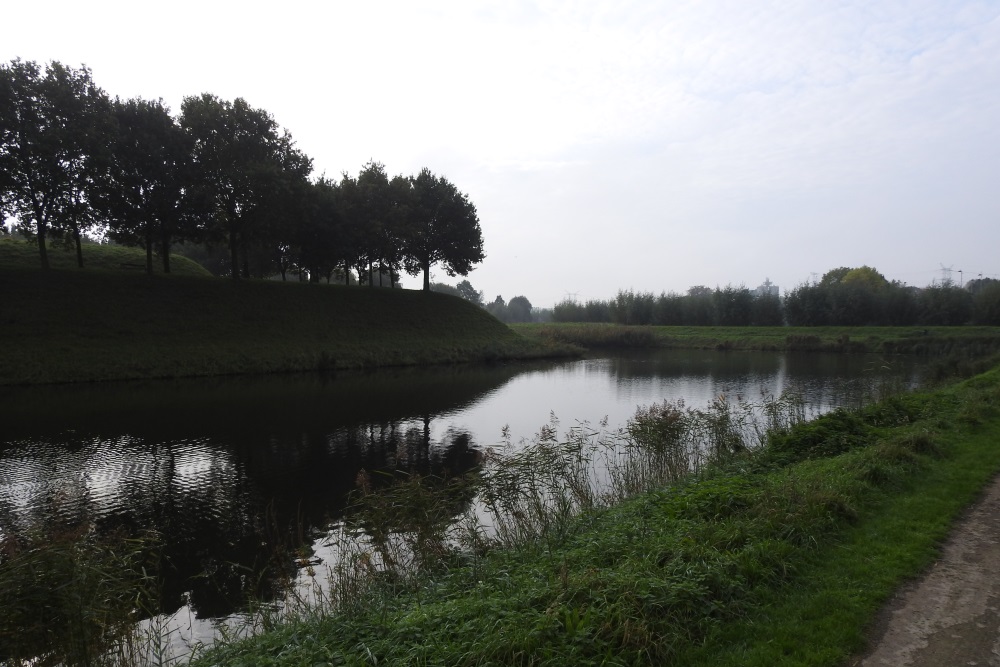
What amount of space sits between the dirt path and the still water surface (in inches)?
242

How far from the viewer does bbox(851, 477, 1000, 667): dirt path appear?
4023mm

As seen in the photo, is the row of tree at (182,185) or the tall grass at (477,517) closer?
the tall grass at (477,517)

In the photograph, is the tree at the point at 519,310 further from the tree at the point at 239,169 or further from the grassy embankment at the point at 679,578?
the grassy embankment at the point at 679,578

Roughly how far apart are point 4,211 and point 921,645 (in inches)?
1482

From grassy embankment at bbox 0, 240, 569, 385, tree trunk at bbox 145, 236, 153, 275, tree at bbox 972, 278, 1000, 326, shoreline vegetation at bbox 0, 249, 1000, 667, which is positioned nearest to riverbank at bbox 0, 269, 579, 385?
grassy embankment at bbox 0, 240, 569, 385

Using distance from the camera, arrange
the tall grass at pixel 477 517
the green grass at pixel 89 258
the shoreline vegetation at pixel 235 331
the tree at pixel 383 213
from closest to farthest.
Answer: the tall grass at pixel 477 517, the shoreline vegetation at pixel 235 331, the green grass at pixel 89 258, the tree at pixel 383 213

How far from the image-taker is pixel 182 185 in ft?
111

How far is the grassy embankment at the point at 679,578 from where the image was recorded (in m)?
4.20

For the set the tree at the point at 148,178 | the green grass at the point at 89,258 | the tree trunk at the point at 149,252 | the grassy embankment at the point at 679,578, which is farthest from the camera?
the tree trunk at the point at 149,252

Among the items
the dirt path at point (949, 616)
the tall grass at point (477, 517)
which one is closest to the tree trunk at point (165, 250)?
the tall grass at point (477, 517)

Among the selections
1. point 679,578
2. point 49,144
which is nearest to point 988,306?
point 679,578

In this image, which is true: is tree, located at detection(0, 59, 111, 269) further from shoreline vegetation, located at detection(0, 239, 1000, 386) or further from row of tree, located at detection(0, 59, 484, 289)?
shoreline vegetation, located at detection(0, 239, 1000, 386)

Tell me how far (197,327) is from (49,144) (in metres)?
10.8

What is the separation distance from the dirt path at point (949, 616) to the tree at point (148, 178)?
37.0 m
